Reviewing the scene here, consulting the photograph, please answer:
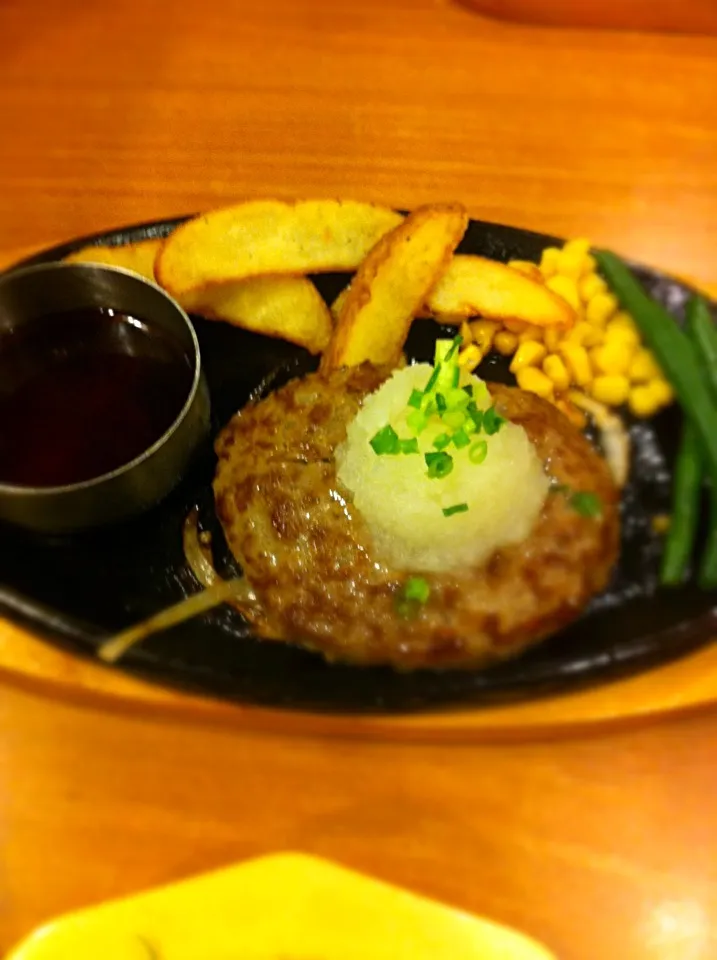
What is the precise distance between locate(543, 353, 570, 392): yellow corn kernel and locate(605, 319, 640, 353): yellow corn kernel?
152mm

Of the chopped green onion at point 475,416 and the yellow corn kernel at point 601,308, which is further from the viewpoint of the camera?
the yellow corn kernel at point 601,308

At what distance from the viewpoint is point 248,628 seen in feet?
6.13

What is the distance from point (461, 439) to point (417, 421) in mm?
104

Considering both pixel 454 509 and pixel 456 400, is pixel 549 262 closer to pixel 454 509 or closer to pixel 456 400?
pixel 456 400

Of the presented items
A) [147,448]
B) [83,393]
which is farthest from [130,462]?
[83,393]

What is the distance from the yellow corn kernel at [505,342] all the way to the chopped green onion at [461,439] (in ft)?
2.04

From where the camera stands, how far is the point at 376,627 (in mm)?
1764

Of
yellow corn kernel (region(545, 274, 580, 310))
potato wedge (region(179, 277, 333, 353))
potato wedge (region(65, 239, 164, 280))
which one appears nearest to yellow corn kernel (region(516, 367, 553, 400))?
yellow corn kernel (region(545, 274, 580, 310))

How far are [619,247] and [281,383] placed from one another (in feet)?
4.15

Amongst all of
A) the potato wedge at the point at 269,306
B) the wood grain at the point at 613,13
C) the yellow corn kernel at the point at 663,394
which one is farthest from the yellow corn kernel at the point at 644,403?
the wood grain at the point at 613,13

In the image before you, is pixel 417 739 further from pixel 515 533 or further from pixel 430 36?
pixel 430 36

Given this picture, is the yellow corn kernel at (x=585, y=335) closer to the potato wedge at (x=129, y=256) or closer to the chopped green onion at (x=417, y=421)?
the chopped green onion at (x=417, y=421)

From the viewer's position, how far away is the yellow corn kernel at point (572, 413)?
7.27ft

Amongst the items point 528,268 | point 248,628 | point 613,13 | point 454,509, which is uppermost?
point 613,13
